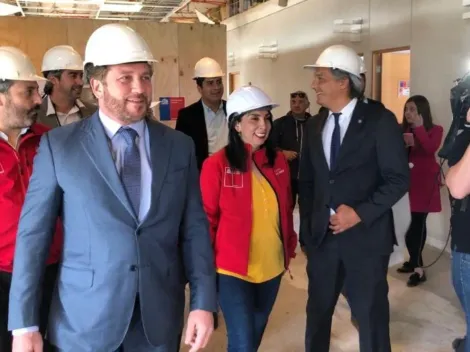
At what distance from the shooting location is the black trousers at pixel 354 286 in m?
2.35

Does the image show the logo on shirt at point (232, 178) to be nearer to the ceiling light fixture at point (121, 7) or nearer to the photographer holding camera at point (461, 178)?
the photographer holding camera at point (461, 178)

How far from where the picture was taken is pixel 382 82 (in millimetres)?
6691

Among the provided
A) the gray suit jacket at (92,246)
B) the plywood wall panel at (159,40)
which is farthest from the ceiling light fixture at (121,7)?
the gray suit jacket at (92,246)

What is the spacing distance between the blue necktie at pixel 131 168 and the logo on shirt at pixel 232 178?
2.55 ft

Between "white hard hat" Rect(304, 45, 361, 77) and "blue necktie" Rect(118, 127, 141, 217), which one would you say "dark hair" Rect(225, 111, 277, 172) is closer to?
"white hard hat" Rect(304, 45, 361, 77)

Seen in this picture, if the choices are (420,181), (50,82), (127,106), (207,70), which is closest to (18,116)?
(127,106)

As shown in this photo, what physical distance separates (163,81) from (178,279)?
140 inches

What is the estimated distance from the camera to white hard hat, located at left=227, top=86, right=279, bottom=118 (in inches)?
93.4

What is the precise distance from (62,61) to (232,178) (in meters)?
1.63

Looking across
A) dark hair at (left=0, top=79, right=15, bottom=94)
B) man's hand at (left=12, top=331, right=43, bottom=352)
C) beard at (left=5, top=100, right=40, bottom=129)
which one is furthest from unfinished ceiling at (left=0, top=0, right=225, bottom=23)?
man's hand at (left=12, top=331, right=43, bottom=352)

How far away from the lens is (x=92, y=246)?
4.80 ft

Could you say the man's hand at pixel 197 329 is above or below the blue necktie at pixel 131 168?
below

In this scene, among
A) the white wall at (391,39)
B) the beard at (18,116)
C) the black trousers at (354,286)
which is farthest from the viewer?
the white wall at (391,39)

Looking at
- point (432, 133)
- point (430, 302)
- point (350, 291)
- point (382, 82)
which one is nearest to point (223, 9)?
point (382, 82)
